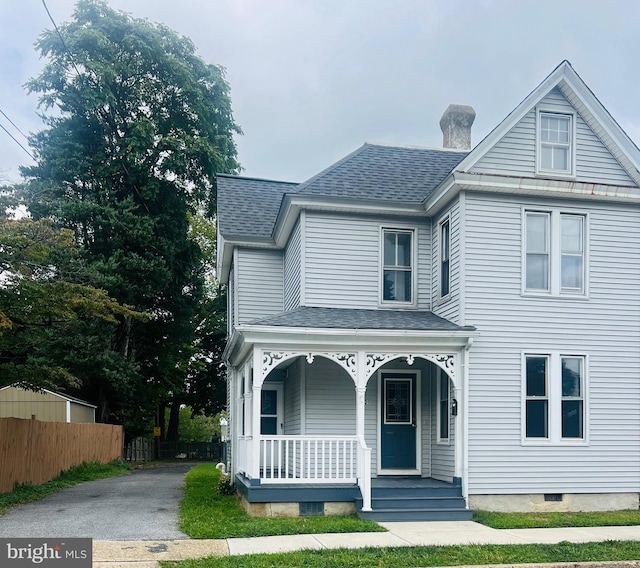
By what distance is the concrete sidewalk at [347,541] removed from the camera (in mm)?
8562

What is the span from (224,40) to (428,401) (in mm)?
10179

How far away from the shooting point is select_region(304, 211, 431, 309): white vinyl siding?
14.4 metres

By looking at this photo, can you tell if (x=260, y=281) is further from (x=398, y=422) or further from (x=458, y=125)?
(x=458, y=125)

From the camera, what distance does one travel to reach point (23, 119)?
101 ft

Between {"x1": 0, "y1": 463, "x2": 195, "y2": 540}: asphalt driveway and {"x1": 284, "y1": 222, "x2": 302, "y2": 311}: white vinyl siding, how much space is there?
488cm

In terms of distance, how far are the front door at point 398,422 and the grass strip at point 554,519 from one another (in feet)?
6.93

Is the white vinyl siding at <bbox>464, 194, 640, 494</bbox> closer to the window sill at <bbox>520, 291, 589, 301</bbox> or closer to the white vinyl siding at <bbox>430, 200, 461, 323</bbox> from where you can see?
the window sill at <bbox>520, 291, 589, 301</bbox>

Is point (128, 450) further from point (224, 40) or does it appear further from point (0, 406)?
point (224, 40)

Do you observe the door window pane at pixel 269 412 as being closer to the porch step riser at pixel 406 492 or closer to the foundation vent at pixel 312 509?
the foundation vent at pixel 312 509

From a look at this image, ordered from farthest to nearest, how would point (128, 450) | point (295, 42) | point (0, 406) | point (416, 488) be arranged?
point (128, 450) → point (0, 406) → point (295, 42) → point (416, 488)

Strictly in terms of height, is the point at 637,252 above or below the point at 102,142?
below

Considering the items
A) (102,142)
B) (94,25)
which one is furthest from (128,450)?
(94,25)

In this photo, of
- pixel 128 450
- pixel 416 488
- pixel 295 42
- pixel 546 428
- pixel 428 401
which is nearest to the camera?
pixel 416 488

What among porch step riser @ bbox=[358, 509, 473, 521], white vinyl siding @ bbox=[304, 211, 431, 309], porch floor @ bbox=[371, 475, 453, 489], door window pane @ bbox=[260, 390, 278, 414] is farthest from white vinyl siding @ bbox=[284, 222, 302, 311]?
porch step riser @ bbox=[358, 509, 473, 521]
